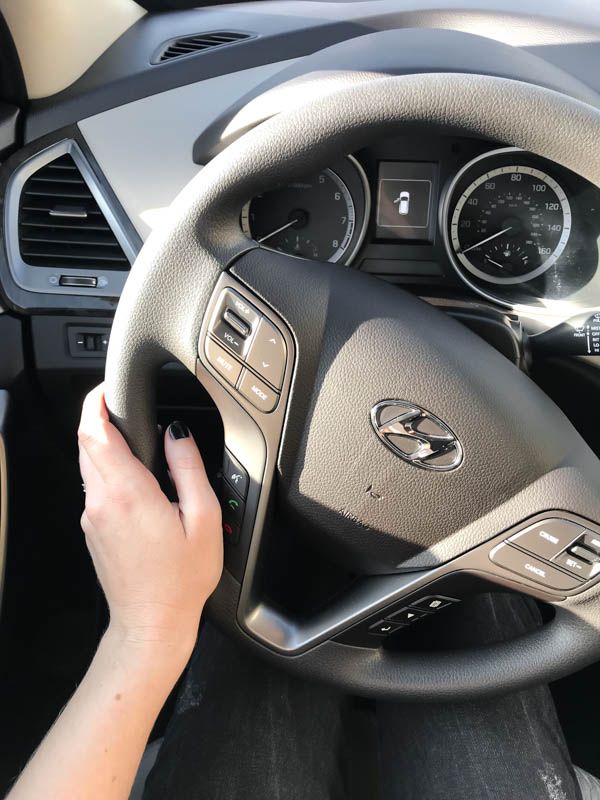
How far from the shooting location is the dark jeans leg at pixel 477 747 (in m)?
0.98

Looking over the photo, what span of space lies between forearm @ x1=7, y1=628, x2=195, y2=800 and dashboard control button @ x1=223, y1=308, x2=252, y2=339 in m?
0.33

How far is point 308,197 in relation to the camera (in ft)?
3.98

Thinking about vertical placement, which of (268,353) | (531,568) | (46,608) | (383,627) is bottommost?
(46,608)

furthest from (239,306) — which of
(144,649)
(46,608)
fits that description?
(46,608)

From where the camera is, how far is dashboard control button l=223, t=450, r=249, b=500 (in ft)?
2.94

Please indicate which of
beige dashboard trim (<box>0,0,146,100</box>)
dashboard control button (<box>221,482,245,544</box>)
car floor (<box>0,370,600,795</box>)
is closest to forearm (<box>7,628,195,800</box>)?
dashboard control button (<box>221,482,245,544</box>)

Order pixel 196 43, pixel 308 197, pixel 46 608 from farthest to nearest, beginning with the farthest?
1. pixel 46 608
2. pixel 196 43
3. pixel 308 197

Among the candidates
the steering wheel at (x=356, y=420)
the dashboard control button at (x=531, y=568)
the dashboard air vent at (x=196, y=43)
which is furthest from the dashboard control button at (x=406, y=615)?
the dashboard air vent at (x=196, y=43)

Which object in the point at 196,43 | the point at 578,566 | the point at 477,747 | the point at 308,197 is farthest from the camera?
the point at 196,43

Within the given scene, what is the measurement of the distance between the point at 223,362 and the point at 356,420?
154mm

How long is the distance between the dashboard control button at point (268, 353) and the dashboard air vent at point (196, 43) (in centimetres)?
68

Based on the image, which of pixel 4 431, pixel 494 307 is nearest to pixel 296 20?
pixel 494 307

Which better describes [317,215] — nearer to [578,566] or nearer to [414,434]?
[414,434]

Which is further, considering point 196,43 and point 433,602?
point 196,43
